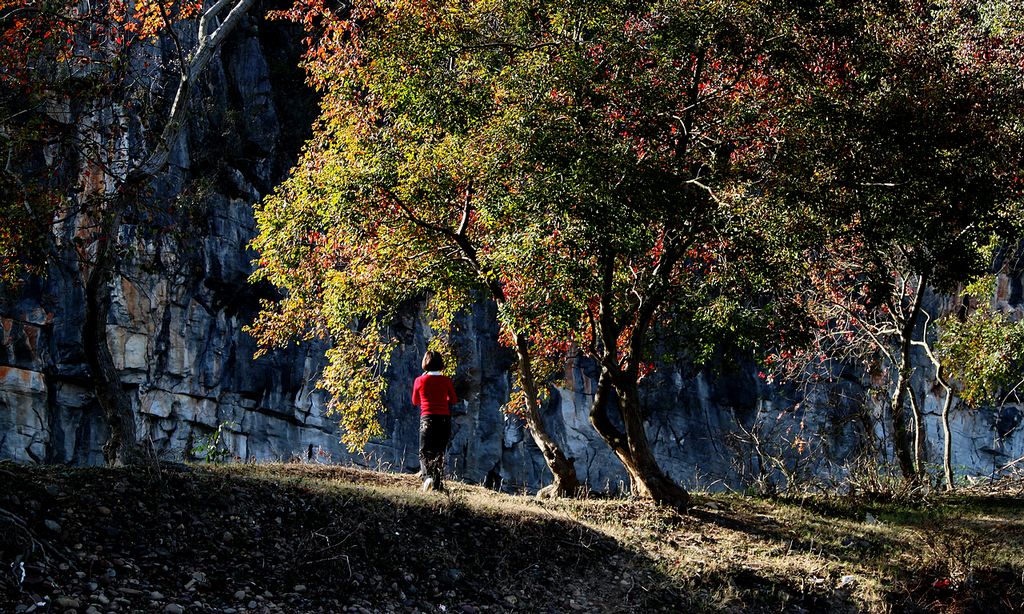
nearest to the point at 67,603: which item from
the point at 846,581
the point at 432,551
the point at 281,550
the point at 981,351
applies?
the point at 281,550

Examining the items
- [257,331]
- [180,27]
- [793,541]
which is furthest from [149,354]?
[793,541]

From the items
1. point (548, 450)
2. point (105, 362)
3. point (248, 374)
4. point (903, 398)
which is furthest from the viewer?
point (248, 374)

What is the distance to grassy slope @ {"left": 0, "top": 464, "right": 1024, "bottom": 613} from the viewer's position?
21.1ft

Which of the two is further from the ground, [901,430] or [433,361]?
[433,361]

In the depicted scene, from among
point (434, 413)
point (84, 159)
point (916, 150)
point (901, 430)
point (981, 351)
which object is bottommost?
point (901, 430)

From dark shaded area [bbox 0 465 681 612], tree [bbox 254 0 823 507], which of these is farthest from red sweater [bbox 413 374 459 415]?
dark shaded area [bbox 0 465 681 612]

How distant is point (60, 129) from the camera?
841 centimetres

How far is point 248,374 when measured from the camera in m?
39.2

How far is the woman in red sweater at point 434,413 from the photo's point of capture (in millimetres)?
10539

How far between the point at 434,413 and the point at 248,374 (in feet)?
100

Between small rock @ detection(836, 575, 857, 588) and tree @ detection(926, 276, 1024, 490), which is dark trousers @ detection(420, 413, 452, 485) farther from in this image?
tree @ detection(926, 276, 1024, 490)

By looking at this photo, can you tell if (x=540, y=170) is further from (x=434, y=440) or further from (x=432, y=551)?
(x=432, y=551)

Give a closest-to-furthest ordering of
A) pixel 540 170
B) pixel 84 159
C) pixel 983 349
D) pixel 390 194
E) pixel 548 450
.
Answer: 1. pixel 84 159
2. pixel 540 170
3. pixel 390 194
4. pixel 548 450
5. pixel 983 349

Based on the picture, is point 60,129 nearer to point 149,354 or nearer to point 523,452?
point 149,354
